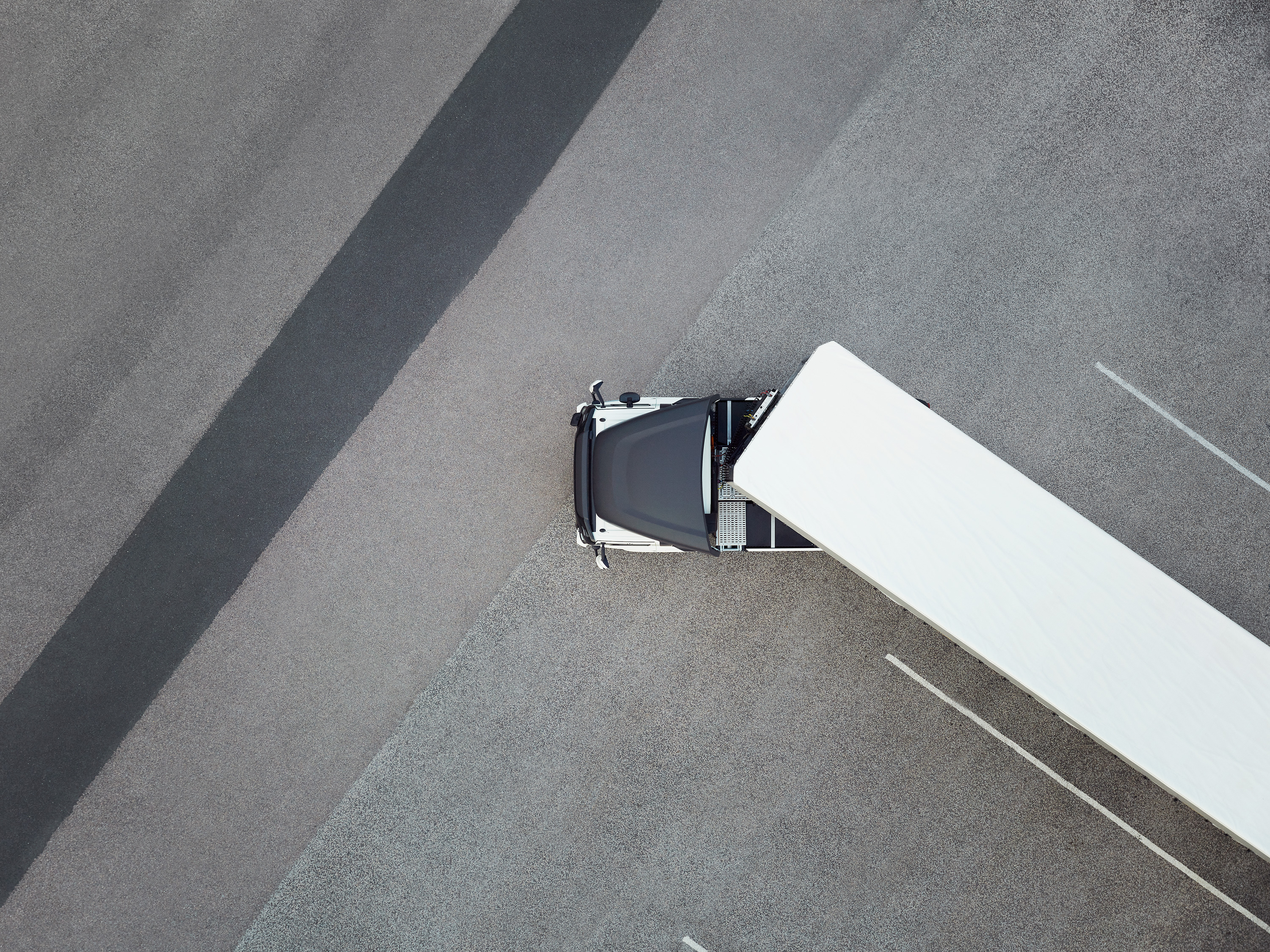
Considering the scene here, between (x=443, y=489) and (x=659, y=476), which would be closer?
(x=659, y=476)

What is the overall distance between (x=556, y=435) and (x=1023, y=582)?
3267mm

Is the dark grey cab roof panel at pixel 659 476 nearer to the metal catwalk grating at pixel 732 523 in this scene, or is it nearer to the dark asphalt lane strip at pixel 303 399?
the metal catwalk grating at pixel 732 523

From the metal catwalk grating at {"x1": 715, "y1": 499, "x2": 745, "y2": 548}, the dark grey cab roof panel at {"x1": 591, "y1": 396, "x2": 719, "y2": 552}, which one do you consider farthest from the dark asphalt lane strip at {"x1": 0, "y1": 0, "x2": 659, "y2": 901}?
the metal catwalk grating at {"x1": 715, "y1": 499, "x2": 745, "y2": 548}

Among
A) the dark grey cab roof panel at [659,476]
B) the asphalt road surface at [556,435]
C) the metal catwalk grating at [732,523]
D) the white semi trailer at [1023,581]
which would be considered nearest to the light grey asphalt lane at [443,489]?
the asphalt road surface at [556,435]

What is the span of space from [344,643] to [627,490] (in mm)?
2472

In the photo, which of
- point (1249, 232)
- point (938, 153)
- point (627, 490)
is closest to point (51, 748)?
point (627, 490)

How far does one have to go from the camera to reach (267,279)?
5.82 meters

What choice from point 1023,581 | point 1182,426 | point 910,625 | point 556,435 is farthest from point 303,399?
point 1182,426

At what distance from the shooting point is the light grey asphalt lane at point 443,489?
553 cm

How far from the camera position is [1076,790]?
5.52 metres

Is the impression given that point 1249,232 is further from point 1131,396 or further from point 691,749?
point 691,749

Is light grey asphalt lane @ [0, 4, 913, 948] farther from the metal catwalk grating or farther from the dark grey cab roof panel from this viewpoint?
the metal catwalk grating

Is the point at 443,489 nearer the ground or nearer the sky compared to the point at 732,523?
nearer the ground

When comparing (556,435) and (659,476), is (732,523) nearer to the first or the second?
(659,476)
